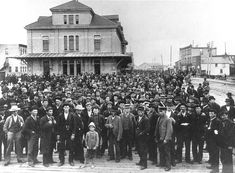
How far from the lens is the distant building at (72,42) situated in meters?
38.9

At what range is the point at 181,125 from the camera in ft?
29.2

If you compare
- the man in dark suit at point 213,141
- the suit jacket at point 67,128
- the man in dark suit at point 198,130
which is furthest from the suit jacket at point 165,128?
the suit jacket at point 67,128

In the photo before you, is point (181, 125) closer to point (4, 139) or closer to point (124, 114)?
point (124, 114)

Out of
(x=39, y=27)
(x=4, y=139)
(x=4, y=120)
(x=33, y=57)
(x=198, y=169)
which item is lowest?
(x=198, y=169)

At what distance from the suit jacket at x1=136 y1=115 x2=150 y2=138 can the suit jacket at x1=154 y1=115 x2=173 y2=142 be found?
0.34m

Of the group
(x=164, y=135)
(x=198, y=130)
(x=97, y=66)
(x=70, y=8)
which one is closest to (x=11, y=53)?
(x=70, y=8)

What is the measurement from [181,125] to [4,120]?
541cm

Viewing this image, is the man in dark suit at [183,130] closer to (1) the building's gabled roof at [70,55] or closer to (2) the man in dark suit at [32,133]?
(2) the man in dark suit at [32,133]

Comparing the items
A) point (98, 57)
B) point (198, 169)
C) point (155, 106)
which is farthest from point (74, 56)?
point (198, 169)

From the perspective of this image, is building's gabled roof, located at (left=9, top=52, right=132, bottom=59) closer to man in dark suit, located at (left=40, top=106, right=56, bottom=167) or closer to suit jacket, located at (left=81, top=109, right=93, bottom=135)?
suit jacket, located at (left=81, top=109, right=93, bottom=135)

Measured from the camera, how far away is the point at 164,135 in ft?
27.4

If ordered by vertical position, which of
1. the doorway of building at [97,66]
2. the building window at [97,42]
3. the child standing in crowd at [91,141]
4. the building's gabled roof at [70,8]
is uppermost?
the building's gabled roof at [70,8]

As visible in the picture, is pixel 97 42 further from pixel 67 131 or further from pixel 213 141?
pixel 213 141

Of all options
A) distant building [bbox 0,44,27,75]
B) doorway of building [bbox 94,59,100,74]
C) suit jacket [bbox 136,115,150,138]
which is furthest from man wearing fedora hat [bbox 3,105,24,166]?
distant building [bbox 0,44,27,75]
